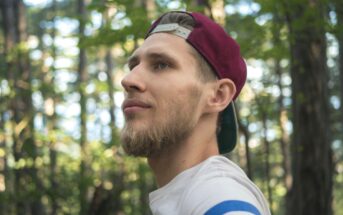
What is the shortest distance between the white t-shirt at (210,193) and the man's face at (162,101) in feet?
0.43

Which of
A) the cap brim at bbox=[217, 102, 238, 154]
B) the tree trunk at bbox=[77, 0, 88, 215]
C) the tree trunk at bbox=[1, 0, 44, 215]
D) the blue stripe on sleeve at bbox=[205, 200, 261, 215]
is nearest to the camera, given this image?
the blue stripe on sleeve at bbox=[205, 200, 261, 215]

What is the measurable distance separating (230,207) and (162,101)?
0.47 m

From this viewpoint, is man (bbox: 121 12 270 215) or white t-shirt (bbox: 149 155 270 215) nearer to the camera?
white t-shirt (bbox: 149 155 270 215)

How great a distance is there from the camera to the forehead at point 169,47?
1636 mm

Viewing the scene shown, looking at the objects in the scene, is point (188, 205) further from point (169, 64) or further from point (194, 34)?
point (194, 34)

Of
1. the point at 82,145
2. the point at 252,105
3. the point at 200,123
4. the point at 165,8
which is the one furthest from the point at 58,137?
the point at 200,123

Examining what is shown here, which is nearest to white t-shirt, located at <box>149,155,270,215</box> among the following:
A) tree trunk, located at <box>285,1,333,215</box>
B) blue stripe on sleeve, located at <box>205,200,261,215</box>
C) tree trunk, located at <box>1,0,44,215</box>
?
blue stripe on sleeve, located at <box>205,200,261,215</box>

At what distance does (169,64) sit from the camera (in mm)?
1623

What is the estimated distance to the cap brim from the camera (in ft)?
6.05

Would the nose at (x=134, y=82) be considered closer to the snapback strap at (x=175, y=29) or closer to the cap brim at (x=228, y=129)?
the snapback strap at (x=175, y=29)

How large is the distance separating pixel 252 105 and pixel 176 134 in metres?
6.63

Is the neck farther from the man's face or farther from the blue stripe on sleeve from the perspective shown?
the blue stripe on sleeve

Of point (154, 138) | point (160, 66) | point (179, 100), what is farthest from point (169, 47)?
point (154, 138)

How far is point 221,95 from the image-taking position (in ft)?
5.57
